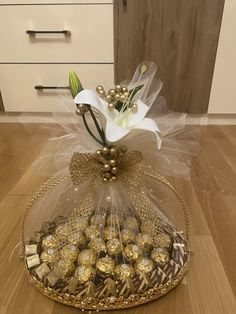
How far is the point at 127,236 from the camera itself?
0.41 m

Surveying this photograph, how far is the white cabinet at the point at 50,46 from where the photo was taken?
3.49 feet

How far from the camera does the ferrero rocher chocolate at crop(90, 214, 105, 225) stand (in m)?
0.42

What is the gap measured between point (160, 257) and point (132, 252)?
41 mm

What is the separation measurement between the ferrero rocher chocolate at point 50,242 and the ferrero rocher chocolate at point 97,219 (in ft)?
0.20

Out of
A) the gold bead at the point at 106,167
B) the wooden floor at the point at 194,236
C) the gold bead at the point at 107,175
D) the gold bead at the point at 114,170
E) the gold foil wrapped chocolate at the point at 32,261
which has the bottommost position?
the wooden floor at the point at 194,236

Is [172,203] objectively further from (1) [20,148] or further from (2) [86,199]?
(1) [20,148]

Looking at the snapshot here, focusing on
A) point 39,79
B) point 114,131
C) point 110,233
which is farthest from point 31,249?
point 39,79

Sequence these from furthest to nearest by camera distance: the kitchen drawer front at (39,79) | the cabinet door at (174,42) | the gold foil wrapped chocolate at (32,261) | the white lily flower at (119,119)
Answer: the kitchen drawer front at (39,79)
the cabinet door at (174,42)
the gold foil wrapped chocolate at (32,261)
the white lily flower at (119,119)

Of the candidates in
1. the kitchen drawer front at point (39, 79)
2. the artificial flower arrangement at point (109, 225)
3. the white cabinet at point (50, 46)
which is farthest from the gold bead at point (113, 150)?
the kitchen drawer front at point (39, 79)

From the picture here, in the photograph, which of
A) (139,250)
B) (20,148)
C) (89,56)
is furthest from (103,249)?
(89,56)

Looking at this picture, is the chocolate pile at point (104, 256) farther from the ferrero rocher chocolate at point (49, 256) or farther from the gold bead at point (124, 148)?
the gold bead at point (124, 148)

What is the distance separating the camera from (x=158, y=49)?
110cm

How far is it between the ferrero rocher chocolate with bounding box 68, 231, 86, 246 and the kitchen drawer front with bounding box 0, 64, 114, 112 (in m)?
0.83

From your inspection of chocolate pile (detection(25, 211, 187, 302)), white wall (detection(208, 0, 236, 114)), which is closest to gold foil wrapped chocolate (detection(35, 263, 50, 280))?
chocolate pile (detection(25, 211, 187, 302))
